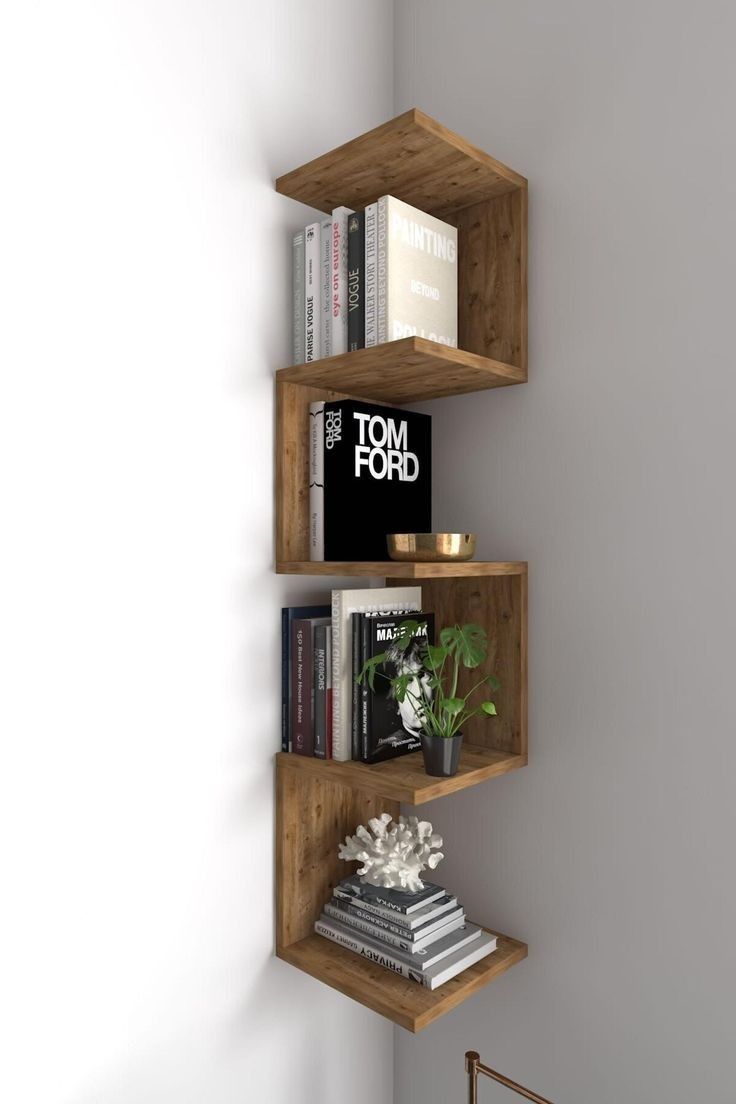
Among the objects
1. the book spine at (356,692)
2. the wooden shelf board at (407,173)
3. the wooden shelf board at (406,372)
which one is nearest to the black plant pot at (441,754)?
the book spine at (356,692)

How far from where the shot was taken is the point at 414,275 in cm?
114

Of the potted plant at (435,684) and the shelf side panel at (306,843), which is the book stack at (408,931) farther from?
the potted plant at (435,684)

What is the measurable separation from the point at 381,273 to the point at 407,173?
7.3 inches

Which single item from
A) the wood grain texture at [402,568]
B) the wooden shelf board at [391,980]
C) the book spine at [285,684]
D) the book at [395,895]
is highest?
the wood grain texture at [402,568]

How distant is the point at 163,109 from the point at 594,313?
670 millimetres

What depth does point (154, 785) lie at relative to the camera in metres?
1.04

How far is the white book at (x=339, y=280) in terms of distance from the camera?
1148mm

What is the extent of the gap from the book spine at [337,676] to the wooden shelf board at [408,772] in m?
0.02

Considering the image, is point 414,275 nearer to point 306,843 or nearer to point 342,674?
point 342,674

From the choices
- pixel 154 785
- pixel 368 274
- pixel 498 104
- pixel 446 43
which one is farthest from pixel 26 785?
pixel 446 43

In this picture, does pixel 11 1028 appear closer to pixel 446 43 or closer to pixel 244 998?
pixel 244 998

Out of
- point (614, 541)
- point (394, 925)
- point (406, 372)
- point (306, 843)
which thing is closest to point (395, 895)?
point (394, 925)

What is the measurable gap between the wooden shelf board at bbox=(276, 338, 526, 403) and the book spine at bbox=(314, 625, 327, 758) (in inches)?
15.2

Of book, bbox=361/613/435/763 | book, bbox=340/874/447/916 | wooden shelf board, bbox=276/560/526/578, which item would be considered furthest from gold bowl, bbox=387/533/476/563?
book, bbox=340/874/447/916
